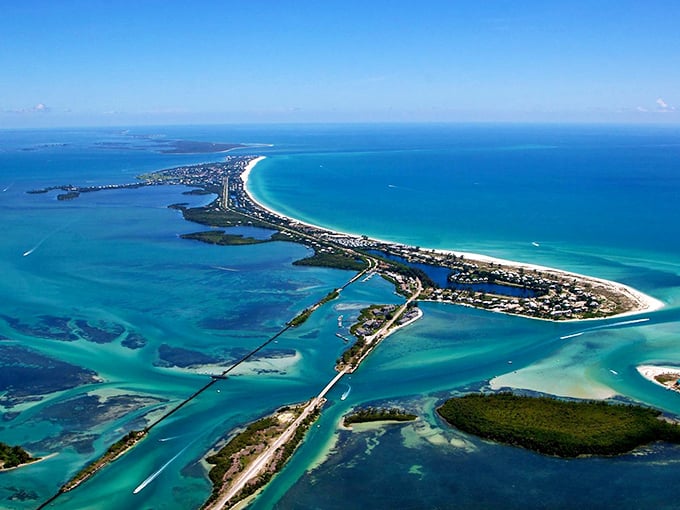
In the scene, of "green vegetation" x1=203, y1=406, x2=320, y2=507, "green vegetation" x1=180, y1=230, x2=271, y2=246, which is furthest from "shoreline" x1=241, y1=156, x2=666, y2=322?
"green vegetation" x1=203, y1=406, x2=320, y2=507

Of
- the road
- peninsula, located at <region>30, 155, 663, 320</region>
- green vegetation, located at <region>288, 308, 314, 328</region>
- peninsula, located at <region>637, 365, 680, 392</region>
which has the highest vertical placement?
peninsula, located at <region>30, 155, 663, 320</region>

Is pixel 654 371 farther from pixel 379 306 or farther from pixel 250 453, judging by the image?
pixel 250 453

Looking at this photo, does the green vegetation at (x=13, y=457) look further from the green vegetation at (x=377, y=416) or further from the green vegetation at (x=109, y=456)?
the green vegetation at (x=377, y=416)

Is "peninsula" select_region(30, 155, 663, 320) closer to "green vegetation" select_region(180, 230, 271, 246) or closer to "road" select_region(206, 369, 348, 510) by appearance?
"green vegetation" select_region(180, 230, 271, 246)

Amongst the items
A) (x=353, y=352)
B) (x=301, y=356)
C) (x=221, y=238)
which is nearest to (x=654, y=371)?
(x=353, y=352)

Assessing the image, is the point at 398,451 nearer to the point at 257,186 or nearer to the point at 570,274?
the point at 570,274

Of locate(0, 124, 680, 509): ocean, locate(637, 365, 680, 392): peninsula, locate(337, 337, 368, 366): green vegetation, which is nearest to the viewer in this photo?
locate(0, 124, 680, 509): ocean

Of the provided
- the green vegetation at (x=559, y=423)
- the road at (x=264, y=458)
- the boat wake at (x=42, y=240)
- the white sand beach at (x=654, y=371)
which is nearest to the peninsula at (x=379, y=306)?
the road at (x=264, y=458)
